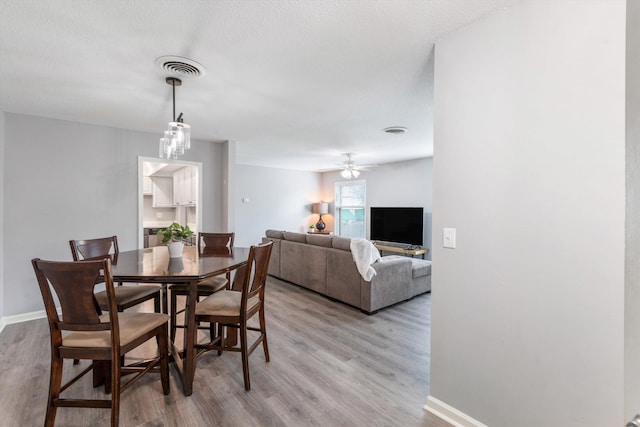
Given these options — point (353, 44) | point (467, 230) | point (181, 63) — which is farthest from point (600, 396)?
point (181, 63)

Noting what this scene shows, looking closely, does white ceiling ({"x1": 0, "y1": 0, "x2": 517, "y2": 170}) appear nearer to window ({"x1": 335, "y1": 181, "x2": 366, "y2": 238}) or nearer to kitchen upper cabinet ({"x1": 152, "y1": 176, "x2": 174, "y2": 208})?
kitchen upper cabinet ({"x1": 152, "y1": 176, "x2": 174, "y2": 208})

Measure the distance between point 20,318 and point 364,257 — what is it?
13.3 ft

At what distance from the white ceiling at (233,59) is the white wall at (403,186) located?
2.49 metres

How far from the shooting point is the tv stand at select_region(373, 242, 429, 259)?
5.68 metres

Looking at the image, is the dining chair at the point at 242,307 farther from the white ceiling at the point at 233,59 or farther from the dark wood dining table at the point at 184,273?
the white ceiling at the point at 233,59

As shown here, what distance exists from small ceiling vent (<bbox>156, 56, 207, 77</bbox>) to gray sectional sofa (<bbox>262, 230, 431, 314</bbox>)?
2.54 metres

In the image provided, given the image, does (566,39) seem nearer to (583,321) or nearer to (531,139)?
(531,139)

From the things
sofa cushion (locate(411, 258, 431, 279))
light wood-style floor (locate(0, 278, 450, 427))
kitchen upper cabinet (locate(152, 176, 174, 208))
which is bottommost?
light wood-style floor (locate(0, 278, 450, 427))

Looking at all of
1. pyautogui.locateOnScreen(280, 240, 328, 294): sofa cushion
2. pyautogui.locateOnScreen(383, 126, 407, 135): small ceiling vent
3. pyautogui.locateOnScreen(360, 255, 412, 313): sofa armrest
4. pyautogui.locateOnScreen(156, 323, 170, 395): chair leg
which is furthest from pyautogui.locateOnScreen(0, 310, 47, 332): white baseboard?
pyautogui.locateOnScreen(383, 126, 407, 135): small ceiling vent

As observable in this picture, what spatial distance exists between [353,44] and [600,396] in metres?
2.24

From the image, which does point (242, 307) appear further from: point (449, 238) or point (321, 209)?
point (321, 209)

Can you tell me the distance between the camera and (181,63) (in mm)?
2143

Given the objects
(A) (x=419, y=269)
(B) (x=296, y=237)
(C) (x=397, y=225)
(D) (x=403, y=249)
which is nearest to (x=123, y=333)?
(B) (x=296, y=237)

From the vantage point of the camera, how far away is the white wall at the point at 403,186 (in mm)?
6148
